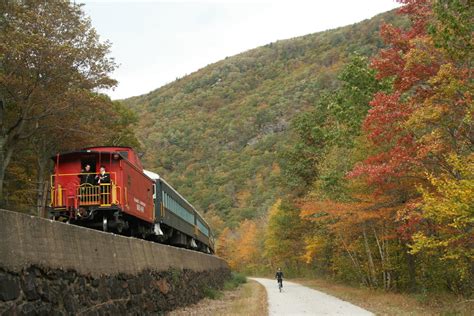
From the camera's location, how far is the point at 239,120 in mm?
126562

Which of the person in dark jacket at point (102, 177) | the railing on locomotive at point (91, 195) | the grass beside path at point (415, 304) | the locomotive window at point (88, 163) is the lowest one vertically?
the grass beside path at point (415, 304)

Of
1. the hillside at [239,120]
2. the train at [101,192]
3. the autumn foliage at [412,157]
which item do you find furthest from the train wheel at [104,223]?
the hillside at [239,120]

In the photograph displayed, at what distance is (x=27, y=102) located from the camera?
22312mm

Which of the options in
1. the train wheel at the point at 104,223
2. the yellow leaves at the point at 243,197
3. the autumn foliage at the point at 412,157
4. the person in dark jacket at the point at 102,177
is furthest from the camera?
the yellow leaves at the point at 243,197

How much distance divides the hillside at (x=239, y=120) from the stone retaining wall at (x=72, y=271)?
73.3 metres

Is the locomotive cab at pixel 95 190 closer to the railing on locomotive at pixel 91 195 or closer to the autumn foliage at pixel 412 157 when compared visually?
the railing on locomotive at pixel 91 195

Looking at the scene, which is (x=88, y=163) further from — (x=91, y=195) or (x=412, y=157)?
(x=412, y=157)

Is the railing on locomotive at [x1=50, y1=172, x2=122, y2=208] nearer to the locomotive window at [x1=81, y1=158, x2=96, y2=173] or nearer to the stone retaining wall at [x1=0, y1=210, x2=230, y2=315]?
the locomotive window at [x1=81, y1=158, x2=96, y2=173]

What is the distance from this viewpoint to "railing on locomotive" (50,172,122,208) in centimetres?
1411

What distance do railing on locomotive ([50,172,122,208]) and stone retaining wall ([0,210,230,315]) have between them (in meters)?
1.96

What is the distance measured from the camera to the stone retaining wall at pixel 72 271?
19.7ft

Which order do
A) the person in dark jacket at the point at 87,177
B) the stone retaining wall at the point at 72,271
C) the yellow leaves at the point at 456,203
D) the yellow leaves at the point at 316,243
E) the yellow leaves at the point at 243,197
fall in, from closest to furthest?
the stone retaining wall at the point at 72,271, the yellow leaves at the point at 456,203, the person in dark jacket at the point at 87,177, the yellow leaves at the point at 316,243, the yellow leaves at the point at 243,197

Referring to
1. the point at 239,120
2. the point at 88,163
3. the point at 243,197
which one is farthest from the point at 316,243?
the point at 239,120

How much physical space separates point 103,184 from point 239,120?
112869 millimetres
